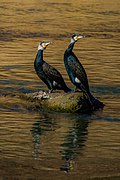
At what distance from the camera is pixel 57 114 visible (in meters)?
17.9

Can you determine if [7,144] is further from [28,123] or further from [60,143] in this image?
[28,123]

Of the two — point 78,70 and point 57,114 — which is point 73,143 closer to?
point 57,114

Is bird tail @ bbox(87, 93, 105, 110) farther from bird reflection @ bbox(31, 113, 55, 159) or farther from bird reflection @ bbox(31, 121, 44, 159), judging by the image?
bird reflection @ bbox(31, 121, 44, 159)

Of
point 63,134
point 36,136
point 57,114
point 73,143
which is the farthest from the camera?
point 57,114

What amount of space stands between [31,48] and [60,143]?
1539 cm

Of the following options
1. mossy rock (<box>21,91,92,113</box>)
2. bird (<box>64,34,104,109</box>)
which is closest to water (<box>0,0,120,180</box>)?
mossy rock (<box>21,91,92,113</box>)

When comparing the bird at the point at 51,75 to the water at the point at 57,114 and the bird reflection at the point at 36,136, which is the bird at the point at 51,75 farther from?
the bird reflection at the point at 36,136

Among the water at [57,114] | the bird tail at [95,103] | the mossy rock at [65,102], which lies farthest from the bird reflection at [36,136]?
the bird tail at [95,103]

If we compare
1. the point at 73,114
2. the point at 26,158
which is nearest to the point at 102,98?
the point at 73,114

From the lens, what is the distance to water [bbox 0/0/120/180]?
496 inches

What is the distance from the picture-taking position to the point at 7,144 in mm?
14219

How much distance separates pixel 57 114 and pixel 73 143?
3.36 m

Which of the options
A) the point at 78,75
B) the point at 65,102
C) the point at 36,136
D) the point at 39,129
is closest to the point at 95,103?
the point at 78,75

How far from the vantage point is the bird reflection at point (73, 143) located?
1294 cm
